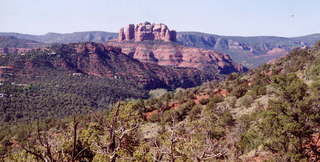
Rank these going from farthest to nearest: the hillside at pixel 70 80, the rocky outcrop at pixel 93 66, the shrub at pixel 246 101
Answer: the rocky outcrop at pixel 93 66 < the hillside at pixel 70 80 < the shrub at pixel 246 101

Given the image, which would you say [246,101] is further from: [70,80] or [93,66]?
[93,66]

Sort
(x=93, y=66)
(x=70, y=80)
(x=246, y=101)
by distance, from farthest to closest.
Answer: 1. (x=93, y=66)
2. (x=70, y=80)
3. (x=246, y=101)

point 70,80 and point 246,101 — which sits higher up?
point 246,101

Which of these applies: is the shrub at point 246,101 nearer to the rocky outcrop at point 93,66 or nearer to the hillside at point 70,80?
the hillside at point 70,80

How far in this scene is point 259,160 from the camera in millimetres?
22000

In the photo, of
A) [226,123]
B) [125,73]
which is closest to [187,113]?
[226,123]

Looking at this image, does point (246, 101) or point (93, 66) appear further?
point (93, 66)

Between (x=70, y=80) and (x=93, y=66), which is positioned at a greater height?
(x=93, y=66)

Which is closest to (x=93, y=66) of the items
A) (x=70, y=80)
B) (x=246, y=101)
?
(x=70, y=80)

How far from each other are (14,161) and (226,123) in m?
21.8

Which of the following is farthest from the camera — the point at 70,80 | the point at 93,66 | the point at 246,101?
the point at 93,66

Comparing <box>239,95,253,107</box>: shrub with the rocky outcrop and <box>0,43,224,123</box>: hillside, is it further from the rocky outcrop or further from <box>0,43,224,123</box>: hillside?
the rocky outcrop

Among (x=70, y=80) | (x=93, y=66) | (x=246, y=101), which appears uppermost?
(x=246, y=101)

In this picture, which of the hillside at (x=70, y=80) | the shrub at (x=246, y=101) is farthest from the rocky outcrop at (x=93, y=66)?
the shrub at (x=246, y=101)
